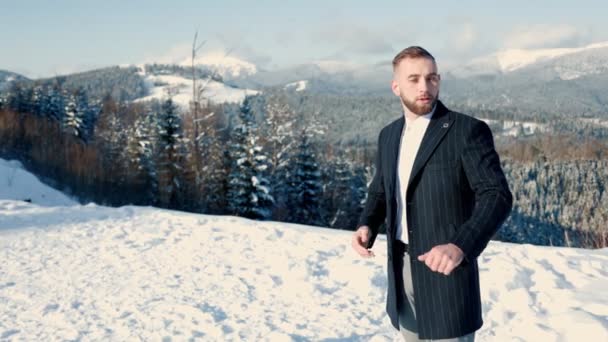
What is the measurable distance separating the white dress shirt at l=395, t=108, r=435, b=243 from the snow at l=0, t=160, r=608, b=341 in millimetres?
2470

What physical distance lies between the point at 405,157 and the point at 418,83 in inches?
14.0

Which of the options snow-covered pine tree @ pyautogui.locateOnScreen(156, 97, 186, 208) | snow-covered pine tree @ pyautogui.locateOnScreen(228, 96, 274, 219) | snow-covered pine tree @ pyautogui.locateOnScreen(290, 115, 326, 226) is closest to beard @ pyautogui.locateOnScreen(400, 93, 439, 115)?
snow-covered pine tree @ pyautogui.locateOnScreen(228, 96, 274, 219)

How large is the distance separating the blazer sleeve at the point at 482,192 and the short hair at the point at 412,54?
0.34 meters

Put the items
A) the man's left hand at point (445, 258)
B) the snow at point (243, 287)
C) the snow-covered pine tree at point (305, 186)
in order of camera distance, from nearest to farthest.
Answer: the man's left hand at point (445, 258) < the snow at point (243, 287) < the snow-covered pine tree at point (305, 186)

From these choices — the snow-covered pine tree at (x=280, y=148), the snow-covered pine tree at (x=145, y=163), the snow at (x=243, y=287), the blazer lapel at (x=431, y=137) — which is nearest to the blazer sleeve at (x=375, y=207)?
the blazer lapel at (x=431, y=137)

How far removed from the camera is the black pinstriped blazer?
6.29 ft

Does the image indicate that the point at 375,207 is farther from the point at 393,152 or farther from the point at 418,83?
the point at 418,83

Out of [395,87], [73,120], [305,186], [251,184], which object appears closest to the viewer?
[395,87]

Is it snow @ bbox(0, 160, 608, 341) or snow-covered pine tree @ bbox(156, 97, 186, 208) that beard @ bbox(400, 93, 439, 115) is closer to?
snow @ bbox(0, 160, 608, 341)

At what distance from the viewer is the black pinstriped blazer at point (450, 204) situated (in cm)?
192

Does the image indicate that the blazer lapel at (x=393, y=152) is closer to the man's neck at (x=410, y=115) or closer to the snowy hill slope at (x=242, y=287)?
the man's neck at (x=410, y=115)

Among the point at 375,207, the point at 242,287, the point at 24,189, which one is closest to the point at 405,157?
the point at 375,207

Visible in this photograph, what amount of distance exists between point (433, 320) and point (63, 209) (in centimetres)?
1033

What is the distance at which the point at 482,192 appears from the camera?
1927 millimetres
